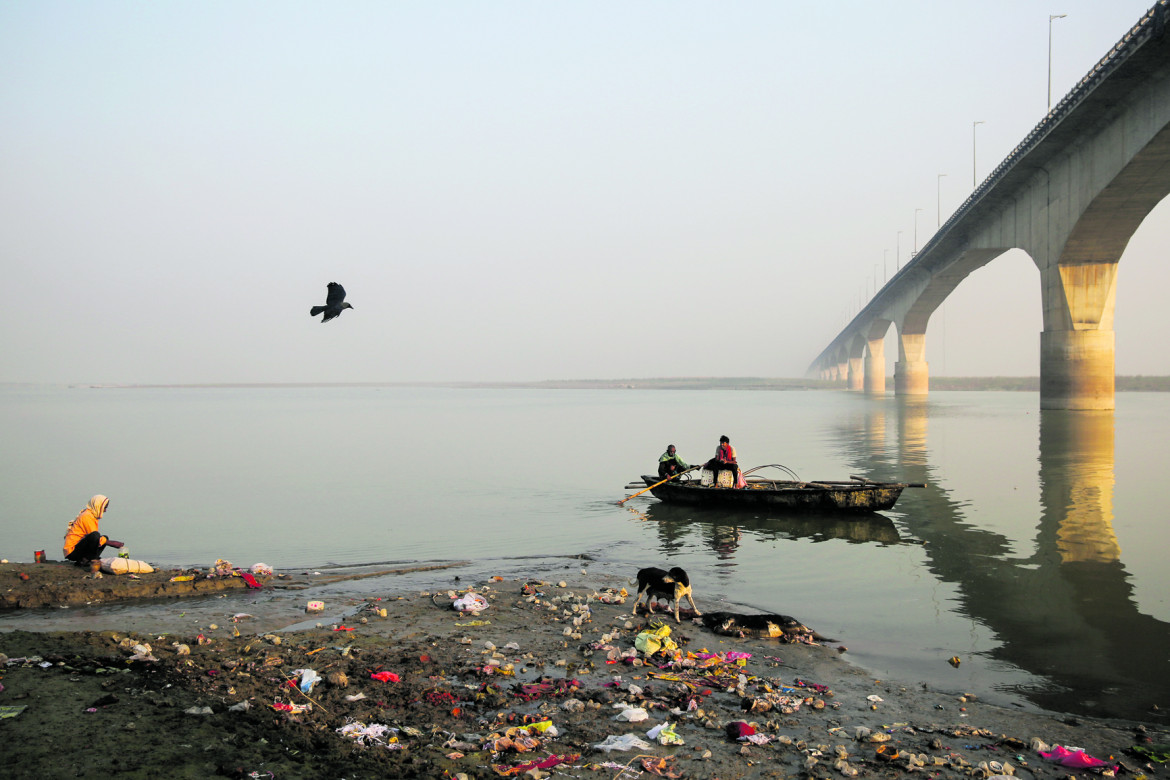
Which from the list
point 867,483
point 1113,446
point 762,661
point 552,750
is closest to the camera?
point 552,750

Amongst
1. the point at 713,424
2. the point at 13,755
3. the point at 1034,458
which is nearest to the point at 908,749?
the point at 13,755

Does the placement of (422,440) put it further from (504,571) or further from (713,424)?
(504,571)

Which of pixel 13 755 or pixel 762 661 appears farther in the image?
pixel 762 661

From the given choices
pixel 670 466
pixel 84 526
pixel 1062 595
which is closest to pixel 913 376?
pixel 670 466

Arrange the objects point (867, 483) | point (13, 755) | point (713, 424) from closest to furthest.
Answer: point (13, 755), point (867, 483), point (713, 424)

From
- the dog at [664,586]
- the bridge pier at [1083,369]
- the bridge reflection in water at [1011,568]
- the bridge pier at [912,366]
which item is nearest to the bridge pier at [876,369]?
the bridge pier at [912,366]

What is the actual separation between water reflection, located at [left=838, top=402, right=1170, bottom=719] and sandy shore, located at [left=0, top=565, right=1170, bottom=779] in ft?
4.03

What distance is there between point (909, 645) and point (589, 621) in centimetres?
375

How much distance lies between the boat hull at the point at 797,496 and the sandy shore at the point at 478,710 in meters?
9.08

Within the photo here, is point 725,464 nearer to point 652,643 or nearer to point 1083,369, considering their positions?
point 652,643

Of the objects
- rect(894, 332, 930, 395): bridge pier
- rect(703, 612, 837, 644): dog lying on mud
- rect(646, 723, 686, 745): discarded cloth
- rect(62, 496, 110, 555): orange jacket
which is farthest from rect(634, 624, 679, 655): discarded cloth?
rect(894, 332, 930, 395): bridge pier

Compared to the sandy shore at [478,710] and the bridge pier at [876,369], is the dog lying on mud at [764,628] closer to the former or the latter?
the sandy shore at [478,710]

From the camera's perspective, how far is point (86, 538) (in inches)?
459

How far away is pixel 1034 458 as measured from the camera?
30.6 meters
